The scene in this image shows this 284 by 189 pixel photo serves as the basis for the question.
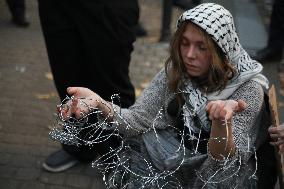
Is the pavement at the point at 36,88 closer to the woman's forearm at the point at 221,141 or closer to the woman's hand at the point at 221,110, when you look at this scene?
the woman's forearm at the point at 221,141

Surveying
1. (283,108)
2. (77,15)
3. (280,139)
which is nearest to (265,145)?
(280,139)

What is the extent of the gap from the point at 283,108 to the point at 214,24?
2.49 meters

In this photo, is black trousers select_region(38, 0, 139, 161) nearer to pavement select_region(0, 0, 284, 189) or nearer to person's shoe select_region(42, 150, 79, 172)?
person's shoe select_region(42, 150, 79, 172)

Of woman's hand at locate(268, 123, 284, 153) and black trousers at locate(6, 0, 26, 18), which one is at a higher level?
woman's hand at locate(268, 123, 284, 153)

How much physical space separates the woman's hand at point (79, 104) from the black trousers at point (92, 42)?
72 centimetres

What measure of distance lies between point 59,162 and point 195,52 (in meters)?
1.58

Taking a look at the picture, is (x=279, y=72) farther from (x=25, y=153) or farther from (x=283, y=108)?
(x=25, y=153)

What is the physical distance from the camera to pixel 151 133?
2320 mm

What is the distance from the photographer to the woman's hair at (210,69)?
7.01 ft

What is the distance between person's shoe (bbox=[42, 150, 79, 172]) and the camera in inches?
131

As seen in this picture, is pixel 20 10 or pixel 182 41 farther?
pixel 20 10

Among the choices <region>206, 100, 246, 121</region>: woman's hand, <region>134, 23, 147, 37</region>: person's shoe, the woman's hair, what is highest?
<region>206, 100, 246, 121</region>: woman's hand

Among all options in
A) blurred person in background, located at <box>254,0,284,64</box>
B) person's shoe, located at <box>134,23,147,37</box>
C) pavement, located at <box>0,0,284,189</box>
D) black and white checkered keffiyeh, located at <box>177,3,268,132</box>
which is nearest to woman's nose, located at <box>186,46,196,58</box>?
black and white checkered keffiyeh, located at <box>177,3,268,132</box>

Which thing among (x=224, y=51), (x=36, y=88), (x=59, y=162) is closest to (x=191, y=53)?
(x=224, y=51)
